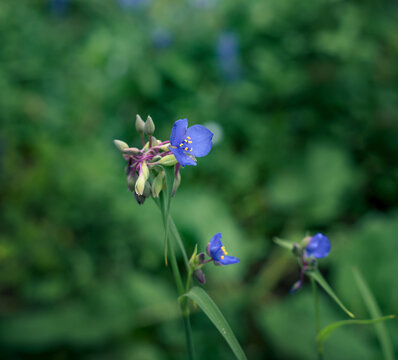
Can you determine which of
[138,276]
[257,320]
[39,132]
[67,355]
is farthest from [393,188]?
[39,132]

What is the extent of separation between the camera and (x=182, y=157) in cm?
83

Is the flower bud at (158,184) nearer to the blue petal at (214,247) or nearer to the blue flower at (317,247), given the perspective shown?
the blue petal at (214,247)

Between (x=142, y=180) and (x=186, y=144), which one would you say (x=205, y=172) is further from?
(x=142, y=180)

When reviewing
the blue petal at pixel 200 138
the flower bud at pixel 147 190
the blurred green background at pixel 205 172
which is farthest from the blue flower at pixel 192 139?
the blurred green background at pixel 205 172

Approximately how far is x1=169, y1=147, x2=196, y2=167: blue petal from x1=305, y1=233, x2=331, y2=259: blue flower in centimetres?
41

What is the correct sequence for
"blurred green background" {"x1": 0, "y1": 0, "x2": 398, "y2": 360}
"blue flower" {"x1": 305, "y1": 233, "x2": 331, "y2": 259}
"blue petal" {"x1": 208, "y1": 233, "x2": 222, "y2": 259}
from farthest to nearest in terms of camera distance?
"blurred green background" {"x1": 0, "y1": 0, "x2": 398, "y2": 360}, "blue flower" {"x1": 305, "y1": 233, "x2": 331, "y2": 259}, "blue petal" {"x1": 208, "y1": 233, "x2": 222, "y2": 259}

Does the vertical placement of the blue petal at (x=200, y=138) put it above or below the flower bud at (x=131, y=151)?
above

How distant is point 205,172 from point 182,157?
7.25ft

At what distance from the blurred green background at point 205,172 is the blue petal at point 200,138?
4.63ft

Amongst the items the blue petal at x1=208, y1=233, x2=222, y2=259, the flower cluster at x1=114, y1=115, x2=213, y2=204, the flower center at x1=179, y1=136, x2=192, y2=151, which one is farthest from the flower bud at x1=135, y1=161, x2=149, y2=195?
the blue petal at x1=208, y1=233, x2=222, y2=259

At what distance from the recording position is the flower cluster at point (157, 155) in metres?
0.85

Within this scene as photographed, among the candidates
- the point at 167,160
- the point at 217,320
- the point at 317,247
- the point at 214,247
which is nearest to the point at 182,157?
the point at 167,160

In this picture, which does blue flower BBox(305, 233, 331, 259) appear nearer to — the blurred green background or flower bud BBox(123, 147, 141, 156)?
flower bud BBox(123, 147, 141, 156)

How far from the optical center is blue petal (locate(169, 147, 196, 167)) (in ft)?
2.67
